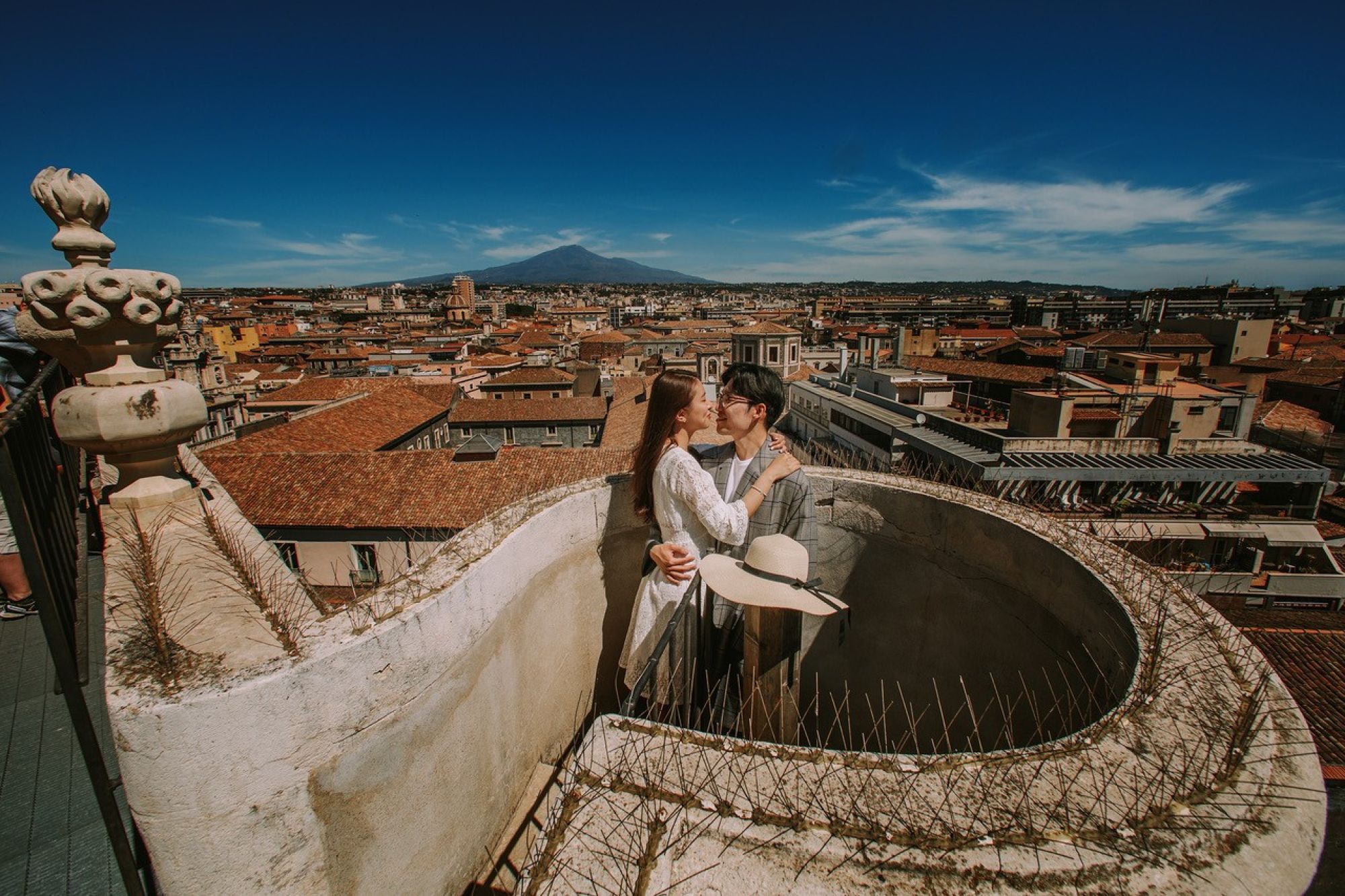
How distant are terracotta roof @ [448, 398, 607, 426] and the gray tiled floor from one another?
2788cm

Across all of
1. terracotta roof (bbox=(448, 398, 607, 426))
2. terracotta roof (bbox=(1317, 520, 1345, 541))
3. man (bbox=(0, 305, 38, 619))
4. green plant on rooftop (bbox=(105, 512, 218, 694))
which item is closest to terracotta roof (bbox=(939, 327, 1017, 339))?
terracotta roof (bbox=(1317, 520, 1345, 541))

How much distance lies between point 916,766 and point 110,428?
3.46m

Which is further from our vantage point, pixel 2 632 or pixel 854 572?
pixel 854 572

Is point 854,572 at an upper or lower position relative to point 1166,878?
lower

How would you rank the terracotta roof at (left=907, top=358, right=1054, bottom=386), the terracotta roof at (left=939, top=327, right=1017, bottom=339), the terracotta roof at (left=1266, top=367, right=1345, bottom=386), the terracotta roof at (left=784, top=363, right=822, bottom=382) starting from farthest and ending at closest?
the terracotta roof at (left=939, top=327, right=1017, bottom=339) → the terracotta roof at (left=784, top=363, right=822, bottom=382) → the terracotta roof at (left=1266, top=367, right=1345, bottom=386) → the terracotta roof at (left=907, top=358, right=1054, bottom=386)

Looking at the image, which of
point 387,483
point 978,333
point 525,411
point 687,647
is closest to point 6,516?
point 687,647

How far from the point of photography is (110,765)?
2105mm

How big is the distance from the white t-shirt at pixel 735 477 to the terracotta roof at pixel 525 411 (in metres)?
27.5

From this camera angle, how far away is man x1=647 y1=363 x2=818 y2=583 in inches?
114

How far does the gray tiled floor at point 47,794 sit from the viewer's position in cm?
180

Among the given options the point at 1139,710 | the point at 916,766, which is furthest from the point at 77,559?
the point at 1139,710

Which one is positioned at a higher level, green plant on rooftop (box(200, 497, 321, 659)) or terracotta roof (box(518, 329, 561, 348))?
green plant on rooftop (box(200, 497, 321, 659))

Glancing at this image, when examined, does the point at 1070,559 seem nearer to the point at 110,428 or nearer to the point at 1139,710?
the point at 1139,710

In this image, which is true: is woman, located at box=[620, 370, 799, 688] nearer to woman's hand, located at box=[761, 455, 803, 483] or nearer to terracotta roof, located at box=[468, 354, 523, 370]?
woman's hand, located at box=[761, 455, 803, 483]
